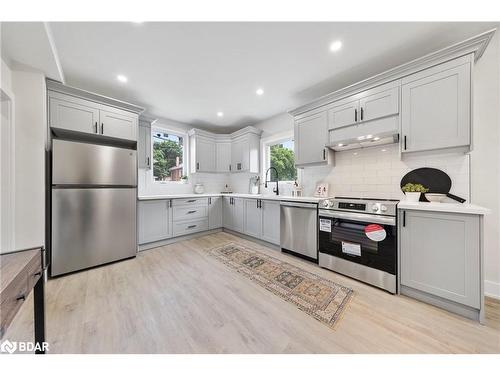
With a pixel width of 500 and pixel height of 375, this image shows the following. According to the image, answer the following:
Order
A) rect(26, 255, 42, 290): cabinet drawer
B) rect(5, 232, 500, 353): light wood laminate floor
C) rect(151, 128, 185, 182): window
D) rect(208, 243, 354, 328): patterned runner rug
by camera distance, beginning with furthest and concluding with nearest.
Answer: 1. rect(151, 128, 185, 182): window
2. rect(208, 243, 354, 328): patterned runner rug
3. rect(5, 232, 500, 353): light wood laminate floor
4. rect(26, 255, 42, 290): cabinet drawer

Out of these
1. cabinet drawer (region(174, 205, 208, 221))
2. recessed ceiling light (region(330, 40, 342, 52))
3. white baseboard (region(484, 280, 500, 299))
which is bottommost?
white baseboard (region(484, 280, 500, 299))

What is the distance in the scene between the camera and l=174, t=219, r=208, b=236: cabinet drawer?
3.44 metres

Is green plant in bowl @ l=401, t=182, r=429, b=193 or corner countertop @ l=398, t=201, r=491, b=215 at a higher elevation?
green plant in bowl @ l=401, t=182, r=429, b=193

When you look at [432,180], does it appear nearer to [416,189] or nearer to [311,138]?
[416,189]

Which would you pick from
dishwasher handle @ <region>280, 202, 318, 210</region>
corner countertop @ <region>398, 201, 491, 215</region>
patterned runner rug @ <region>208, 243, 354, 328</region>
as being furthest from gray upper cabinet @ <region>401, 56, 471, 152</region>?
patterned runner rug @ <region>208, 243, 354, 328</region>

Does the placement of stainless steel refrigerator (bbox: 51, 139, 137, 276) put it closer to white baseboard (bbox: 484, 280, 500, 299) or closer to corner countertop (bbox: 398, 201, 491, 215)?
corner countertop (bbox: 398, 201, 491, 215)

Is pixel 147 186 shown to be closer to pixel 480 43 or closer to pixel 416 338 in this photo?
pixel 416 338

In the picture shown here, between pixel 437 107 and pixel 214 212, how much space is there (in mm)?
3689

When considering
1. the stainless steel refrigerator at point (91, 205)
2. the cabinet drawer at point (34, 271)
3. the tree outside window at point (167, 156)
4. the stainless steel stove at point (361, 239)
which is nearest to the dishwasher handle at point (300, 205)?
the stainless steel stove at point (361, 239)

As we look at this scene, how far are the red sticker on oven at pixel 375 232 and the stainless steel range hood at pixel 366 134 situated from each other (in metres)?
1.04

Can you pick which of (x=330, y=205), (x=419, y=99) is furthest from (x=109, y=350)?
(x=419, y=99)

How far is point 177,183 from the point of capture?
4.13 meters

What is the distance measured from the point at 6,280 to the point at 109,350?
83cm

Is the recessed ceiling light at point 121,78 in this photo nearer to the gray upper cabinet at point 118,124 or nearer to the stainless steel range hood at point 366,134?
the gray upper cabinet at point 118,124
